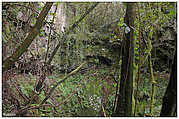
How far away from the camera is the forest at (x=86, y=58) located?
1.76 metres

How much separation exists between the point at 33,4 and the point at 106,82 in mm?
2322

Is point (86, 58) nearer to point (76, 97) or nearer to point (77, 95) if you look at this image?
point (76, 97)

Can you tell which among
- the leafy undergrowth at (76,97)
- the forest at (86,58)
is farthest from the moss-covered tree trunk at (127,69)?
the leafy undergrowth at (76,97)

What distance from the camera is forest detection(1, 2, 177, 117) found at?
1.76m

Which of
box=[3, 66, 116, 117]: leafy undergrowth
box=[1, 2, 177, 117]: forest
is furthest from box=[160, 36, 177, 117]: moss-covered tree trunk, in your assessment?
box=[3, 66, 116, 117]: leafy undergrowth

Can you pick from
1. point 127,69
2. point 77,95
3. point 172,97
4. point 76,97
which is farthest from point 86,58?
point 172,97

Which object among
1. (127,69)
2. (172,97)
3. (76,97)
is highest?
(127,69)

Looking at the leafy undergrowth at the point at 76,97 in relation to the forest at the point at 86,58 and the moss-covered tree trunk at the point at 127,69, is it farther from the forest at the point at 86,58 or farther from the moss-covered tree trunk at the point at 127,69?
the moss-covered tree trunk at the point at 127,69

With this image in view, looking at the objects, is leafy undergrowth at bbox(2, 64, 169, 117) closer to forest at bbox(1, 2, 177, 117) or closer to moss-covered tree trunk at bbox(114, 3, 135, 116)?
forest at bbox(1, 2, 177, 117)

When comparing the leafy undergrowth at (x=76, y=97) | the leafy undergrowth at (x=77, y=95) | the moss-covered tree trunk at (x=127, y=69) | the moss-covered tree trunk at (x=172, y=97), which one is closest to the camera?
the moss-covered tree trunk at (x=172, y=97)

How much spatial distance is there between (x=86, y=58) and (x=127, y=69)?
13.9 ft

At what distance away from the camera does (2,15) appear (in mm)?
1708

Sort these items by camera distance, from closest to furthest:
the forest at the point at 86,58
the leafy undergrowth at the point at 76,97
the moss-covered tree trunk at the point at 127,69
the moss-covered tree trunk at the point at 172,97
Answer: the moss-covered tree trunk at the point at 172,97 → the forest at the point at 86,58 → the moss-covered tree trunk at the point at 127,69 → the leafy undergrowth at the point at 76,97

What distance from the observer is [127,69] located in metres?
2.04
